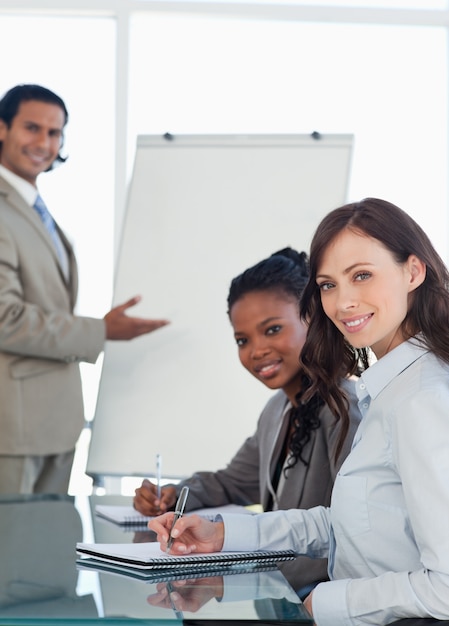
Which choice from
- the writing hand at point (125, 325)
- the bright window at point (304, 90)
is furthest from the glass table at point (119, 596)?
the bright window at point (304, 90)

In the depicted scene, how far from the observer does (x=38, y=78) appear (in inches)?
157

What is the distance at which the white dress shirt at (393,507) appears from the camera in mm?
1091

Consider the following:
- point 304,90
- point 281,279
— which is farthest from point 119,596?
point 304,90

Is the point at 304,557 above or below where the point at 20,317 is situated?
below

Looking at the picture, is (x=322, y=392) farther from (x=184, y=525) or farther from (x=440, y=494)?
(x=440, y=494)

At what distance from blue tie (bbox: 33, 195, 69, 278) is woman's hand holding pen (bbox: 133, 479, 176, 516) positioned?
1.26m

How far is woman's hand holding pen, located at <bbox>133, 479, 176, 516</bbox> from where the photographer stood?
1.88 m

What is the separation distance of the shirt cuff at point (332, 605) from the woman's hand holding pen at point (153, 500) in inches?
28.5

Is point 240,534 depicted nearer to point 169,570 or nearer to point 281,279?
point 169,570

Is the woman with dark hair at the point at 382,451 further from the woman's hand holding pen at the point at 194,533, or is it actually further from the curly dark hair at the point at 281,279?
the curly dark hair at the point at 281,279

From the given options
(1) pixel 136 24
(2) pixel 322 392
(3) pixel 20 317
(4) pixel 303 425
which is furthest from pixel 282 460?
(1) pixel 136 24

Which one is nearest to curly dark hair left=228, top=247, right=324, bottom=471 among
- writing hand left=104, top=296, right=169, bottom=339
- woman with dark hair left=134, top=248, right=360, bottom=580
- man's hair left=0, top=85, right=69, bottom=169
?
woman with dark hair left=134, top=248, right=360, bottom=580

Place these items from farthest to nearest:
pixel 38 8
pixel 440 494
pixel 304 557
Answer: pixel 38 8, pixel 304 557, pixel 440 494

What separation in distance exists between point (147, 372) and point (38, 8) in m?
1.85
